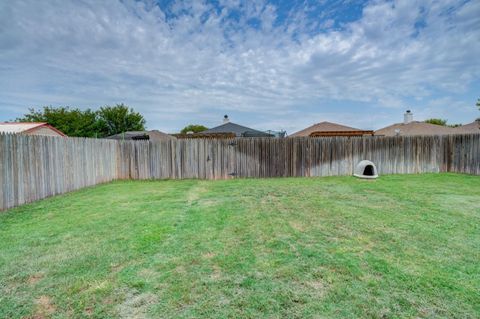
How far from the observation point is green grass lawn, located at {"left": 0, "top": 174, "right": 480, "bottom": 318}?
81.4 inches

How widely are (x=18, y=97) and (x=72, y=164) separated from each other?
22802mm

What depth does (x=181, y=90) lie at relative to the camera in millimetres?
19719

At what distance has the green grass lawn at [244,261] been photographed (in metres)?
2.07

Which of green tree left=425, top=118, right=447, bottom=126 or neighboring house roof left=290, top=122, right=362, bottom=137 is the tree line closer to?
neighboring house roof left=290, top=122, right=362, bottom=137

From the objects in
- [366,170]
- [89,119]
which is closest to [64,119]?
[89,119]

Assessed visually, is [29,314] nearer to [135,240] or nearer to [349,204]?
[135,240]

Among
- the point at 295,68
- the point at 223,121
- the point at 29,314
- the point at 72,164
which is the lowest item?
the point at 29,314

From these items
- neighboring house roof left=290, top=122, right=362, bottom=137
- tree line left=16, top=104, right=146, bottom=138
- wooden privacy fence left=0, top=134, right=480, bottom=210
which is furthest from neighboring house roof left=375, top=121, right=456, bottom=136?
tree line left=16, top=104, right=146, bottom=138

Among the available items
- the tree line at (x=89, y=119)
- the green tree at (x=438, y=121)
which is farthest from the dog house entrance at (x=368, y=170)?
the green tree at (x=438, y=121)

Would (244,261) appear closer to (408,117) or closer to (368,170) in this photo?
(368,170)

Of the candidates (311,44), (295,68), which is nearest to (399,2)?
(311,44)

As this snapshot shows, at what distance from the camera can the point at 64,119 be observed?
31922 mm

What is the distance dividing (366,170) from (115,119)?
34.7m

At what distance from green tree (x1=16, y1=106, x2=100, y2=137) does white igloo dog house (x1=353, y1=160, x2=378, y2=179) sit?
1238 inches
